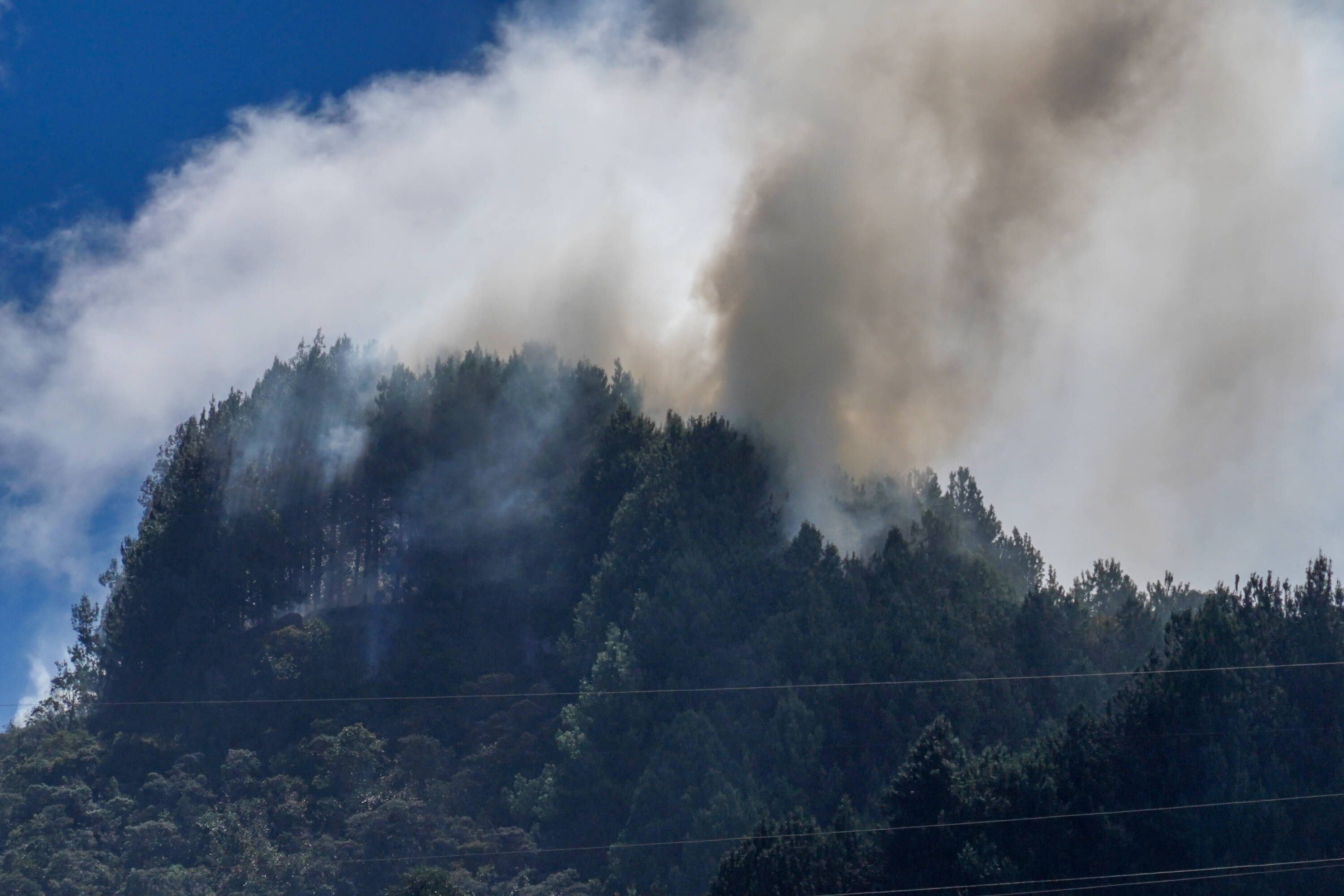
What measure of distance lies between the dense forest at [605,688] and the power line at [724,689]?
206 mm

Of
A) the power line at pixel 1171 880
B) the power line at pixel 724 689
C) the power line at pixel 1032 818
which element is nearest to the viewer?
the power line at pixel 1171 880

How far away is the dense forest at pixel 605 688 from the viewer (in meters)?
47.2

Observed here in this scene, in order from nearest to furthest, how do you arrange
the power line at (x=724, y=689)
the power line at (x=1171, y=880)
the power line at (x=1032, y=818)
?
the power line at (x=1171, y=880), the power line at (x=1032, y=818), the power line at (x=724, y=689)

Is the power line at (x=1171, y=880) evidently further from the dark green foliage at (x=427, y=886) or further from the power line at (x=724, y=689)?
the dark green foliage at (x=427, y=886)

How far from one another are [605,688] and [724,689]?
6.23 metres

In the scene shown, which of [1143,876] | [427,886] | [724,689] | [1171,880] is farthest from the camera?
[724,689]

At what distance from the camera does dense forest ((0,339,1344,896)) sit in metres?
47.2

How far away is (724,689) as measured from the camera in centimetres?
6556

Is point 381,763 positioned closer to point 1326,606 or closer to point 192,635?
point 192,635

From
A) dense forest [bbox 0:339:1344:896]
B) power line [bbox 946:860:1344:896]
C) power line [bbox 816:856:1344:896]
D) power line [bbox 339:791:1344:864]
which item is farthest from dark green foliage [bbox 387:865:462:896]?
power line [bbox 946:860:1344:896]

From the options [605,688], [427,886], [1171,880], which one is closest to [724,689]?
[605,688]

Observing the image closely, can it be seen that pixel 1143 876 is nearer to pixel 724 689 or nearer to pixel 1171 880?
pixel 1171 880

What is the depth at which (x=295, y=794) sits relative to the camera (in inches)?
2822

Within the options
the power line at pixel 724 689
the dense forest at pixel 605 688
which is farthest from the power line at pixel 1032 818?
the power line at pixel 724 689
